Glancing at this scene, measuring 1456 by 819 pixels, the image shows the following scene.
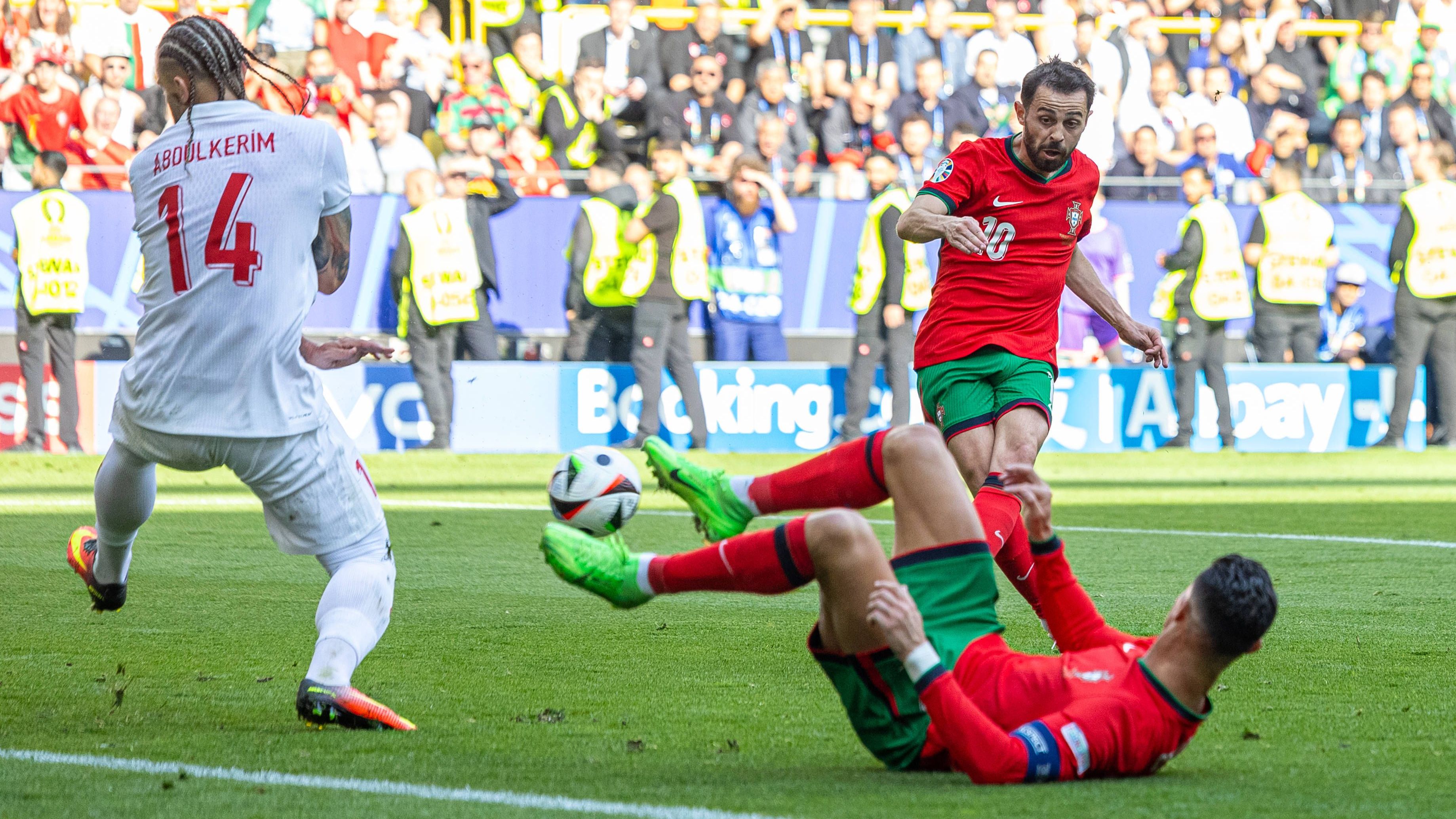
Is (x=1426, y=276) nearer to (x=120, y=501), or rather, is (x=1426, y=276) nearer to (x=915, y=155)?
(x=915, y=155)

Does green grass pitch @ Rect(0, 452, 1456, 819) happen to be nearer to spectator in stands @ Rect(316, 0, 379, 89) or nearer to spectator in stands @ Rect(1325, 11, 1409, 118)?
spectator in stands @ Rect(316, 0, 379, 89)

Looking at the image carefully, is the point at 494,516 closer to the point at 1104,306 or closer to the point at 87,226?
the point at 1104,306

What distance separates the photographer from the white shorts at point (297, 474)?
183 inches

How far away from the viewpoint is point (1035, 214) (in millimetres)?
→ 6254

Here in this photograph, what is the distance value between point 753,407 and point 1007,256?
10082 mm

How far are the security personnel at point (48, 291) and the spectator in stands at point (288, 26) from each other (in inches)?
138

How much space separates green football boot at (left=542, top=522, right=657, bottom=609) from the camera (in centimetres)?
419

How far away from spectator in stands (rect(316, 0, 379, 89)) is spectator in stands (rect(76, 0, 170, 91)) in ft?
5.46

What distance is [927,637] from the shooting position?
4000mm

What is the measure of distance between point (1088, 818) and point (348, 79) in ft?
50.3

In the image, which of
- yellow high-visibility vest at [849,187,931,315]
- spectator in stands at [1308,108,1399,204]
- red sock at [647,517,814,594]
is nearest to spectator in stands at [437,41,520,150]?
yellow high-visibility vest at [849,187,931,315]

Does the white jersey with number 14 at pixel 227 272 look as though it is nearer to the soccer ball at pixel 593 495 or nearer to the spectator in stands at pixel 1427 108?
the soccer ball at pixel 593 495

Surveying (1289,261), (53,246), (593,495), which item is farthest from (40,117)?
(593,495)

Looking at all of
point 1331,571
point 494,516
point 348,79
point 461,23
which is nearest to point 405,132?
point 348,79
